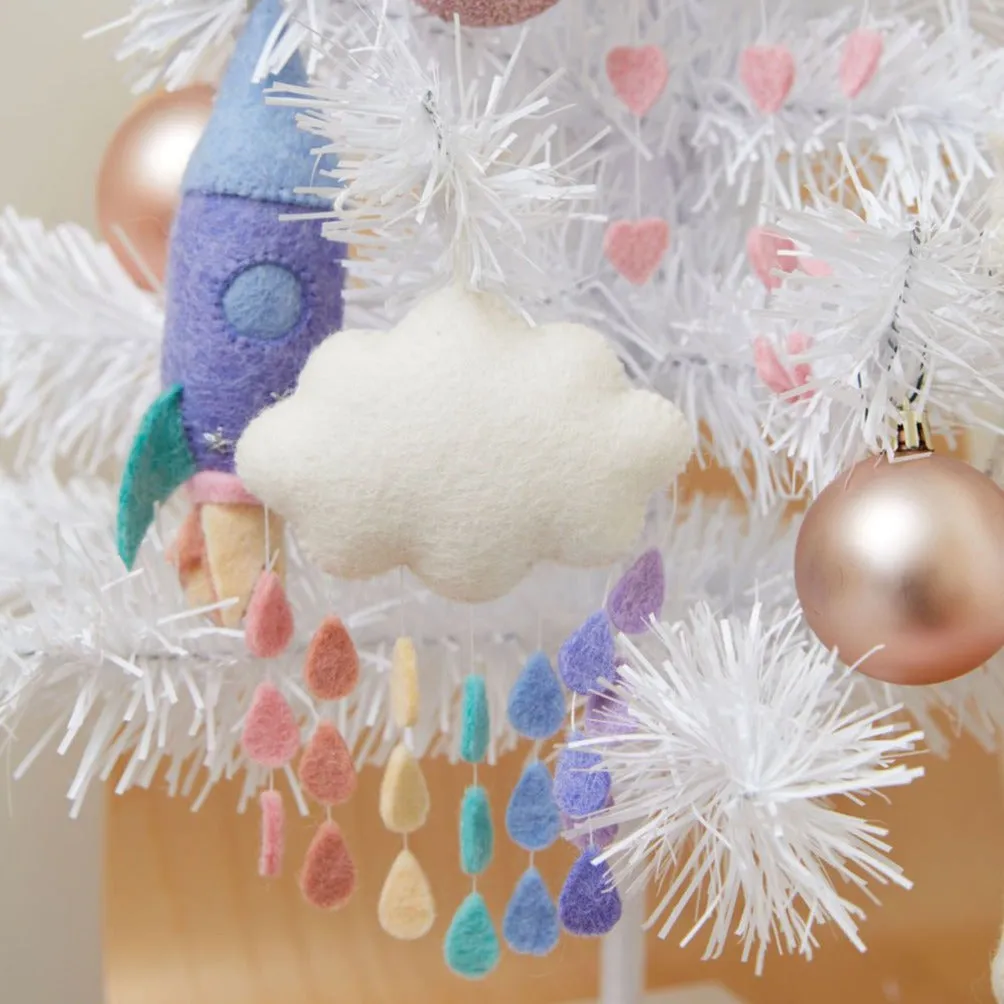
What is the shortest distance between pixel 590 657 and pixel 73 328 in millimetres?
314

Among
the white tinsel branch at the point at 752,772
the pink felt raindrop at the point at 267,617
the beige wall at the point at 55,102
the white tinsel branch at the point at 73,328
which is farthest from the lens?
the beige wall at the point at 55,102

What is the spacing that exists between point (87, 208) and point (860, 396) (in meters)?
0.64

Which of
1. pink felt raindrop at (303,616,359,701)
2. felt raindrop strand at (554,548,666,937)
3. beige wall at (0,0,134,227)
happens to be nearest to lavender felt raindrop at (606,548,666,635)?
felt raindrop strand at (554,548,666,937)

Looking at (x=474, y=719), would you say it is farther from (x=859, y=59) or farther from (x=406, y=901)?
(x=859, y=59)

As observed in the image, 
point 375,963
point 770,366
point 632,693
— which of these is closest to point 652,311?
point 770,366

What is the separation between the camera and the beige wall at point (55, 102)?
30.9 inches

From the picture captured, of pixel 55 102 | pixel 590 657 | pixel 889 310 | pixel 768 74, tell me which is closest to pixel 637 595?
pixel 590 657

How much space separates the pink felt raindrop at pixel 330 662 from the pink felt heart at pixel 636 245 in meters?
0.20

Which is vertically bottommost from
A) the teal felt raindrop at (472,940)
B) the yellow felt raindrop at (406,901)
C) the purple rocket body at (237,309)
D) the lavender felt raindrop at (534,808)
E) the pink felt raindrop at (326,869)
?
the teal felt raindrop at (472,940)

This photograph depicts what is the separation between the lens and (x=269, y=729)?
0.46 meters

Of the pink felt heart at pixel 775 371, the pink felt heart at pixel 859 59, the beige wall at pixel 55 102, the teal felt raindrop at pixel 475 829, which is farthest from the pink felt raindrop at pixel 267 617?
the beige wall at pixel 55 102

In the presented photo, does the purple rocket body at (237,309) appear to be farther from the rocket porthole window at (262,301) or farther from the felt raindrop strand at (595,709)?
the felt raindrop strand at (595,709)

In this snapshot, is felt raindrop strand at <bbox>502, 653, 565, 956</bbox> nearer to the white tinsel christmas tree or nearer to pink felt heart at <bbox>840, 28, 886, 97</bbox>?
the white tinsel christmas tree

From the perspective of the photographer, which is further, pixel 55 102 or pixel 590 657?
pixel 55 102
